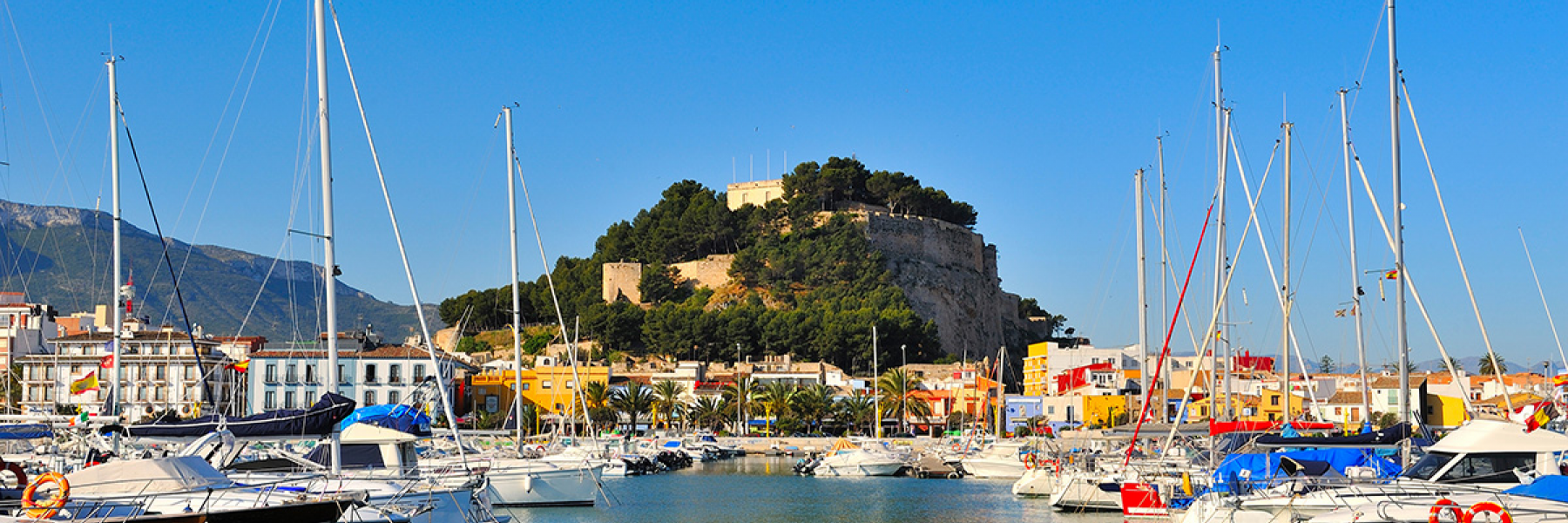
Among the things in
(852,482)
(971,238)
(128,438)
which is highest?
(971,238)

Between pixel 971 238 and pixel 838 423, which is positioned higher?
pixel 971 238

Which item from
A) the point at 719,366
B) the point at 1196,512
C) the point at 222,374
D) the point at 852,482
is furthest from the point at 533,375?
the point at 1196,512

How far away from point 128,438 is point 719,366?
77872 mm

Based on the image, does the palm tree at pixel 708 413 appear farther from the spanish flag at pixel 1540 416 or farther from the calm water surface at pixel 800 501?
the spanish flag at pixel 1540 416

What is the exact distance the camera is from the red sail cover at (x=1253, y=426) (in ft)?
80.1

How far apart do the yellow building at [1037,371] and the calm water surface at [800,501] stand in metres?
37.4

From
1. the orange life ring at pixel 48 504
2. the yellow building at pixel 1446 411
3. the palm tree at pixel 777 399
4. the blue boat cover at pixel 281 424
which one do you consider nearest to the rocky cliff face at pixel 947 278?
the palm tree at pixel 777 399

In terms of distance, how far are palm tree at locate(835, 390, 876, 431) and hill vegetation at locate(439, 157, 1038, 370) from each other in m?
20.5

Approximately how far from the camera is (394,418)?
2231 cm

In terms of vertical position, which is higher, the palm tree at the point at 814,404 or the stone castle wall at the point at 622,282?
the stone castle wall at the point at 622,282

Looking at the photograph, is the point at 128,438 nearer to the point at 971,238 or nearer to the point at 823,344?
the point at 823,344

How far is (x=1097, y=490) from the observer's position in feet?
100

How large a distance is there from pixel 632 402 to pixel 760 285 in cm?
4111

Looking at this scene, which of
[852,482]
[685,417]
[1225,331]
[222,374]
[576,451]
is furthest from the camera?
[685,417]
